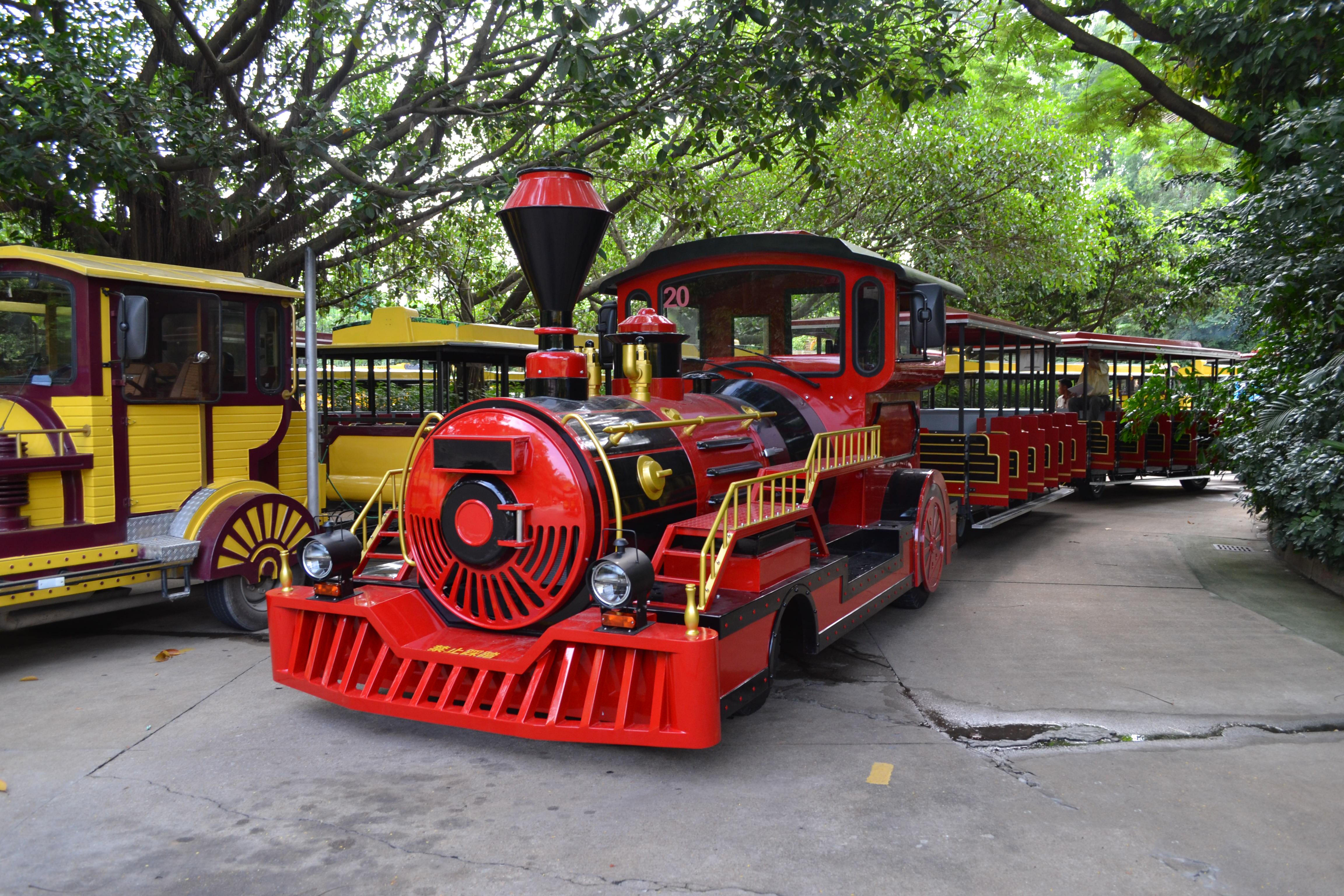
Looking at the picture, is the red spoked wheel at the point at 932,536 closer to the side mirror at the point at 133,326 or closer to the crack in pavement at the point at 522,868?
the crack in pavement at the point at 522,868

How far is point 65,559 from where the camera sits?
4.80 m

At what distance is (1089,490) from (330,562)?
12287 millimetres

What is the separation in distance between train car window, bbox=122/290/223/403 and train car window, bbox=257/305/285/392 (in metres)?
0.31

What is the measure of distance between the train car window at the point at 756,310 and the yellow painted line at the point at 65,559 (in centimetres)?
344

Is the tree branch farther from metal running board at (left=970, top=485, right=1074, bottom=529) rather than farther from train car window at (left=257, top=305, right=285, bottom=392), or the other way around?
train car window at (left=257, top=305, right=285, bottom=392)

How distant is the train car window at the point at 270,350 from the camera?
598 cm

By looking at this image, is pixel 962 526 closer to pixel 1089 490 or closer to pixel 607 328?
pixel 607 328

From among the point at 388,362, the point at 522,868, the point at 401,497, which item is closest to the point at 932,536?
the point at 401,497

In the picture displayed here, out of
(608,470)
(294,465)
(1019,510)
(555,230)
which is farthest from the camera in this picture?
(1019,510)

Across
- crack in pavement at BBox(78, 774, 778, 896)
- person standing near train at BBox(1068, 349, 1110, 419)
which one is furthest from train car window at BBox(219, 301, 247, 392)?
person standing near train at BBox(1068, 349, 1110, 419)

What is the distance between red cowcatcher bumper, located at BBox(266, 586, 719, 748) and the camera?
10.6 ft

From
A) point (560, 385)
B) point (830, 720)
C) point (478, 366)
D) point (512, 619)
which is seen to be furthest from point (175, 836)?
point (478, 366)

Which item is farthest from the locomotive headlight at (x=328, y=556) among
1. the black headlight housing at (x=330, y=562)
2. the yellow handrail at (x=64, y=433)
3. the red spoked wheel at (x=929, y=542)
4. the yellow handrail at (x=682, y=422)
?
the red spoked wheel at (x=929, y=542)

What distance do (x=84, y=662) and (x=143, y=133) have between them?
3962mm
